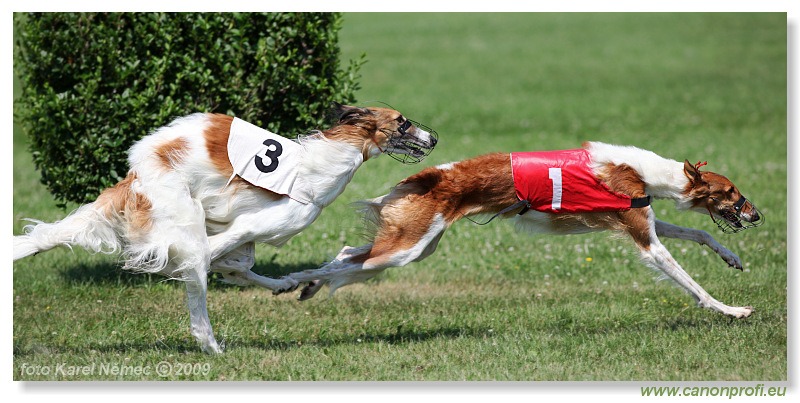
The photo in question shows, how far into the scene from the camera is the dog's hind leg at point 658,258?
672cm

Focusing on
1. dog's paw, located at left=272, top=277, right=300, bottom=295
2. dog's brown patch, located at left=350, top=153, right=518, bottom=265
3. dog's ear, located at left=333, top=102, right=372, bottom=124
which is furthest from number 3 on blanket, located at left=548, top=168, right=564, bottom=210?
dog's paw, located at left=272, top=277, right=300, bottom=295

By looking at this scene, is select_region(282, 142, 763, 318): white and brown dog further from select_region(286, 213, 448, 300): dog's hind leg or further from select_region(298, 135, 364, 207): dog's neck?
→ select_region(298, 135, 364, 207): dog's neck

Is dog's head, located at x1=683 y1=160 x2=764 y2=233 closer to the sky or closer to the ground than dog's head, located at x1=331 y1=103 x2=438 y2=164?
closer to the ground

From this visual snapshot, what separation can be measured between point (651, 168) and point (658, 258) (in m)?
0.70


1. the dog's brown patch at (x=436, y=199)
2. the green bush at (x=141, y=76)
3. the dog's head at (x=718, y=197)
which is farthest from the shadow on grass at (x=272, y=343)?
the dog's head at (x=718, y=197)

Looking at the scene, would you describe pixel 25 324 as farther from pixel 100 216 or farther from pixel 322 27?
pixel 322 27

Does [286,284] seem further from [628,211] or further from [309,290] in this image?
[628,211]

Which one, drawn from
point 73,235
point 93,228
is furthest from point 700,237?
point 73,235

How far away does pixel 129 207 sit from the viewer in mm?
5941

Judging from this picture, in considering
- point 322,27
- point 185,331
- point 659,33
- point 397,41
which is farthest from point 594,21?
point 185,331

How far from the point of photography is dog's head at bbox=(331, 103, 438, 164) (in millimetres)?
6234

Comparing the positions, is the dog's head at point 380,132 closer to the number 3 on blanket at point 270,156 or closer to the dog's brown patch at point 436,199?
the dog's brown patch at point 436,199

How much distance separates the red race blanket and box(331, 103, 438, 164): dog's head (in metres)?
0.80

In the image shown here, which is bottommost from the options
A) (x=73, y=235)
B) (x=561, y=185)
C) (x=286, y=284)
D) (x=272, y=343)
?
(x=272, y=343)
